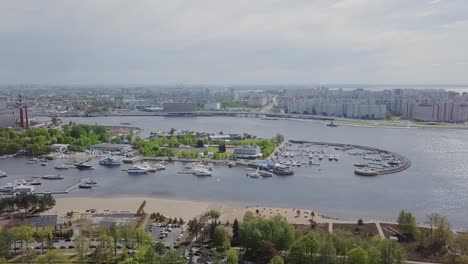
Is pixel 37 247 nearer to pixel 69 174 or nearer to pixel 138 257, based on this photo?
pixel 138 257

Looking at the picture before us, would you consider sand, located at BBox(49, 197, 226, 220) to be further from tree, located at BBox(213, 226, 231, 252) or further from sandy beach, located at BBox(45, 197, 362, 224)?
tree, located at BBox(213, 226, 231, 252)

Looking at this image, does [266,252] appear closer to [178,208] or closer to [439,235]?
[439,235]

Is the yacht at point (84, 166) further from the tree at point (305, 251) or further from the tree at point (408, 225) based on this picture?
the tree at point (408, 225)

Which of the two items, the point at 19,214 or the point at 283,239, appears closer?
the point at 283,239

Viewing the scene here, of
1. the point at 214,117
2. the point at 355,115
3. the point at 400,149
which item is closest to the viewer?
the point at 400,149

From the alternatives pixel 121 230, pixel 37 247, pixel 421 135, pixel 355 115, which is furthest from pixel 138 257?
pixel 355 115

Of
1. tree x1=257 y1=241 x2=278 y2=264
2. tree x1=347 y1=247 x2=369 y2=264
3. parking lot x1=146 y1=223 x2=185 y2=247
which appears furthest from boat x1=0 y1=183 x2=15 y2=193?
tree x1=347 y1=247 x2=369 y2=264

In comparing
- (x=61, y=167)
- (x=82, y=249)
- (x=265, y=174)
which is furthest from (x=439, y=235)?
(x=61, y=167)
